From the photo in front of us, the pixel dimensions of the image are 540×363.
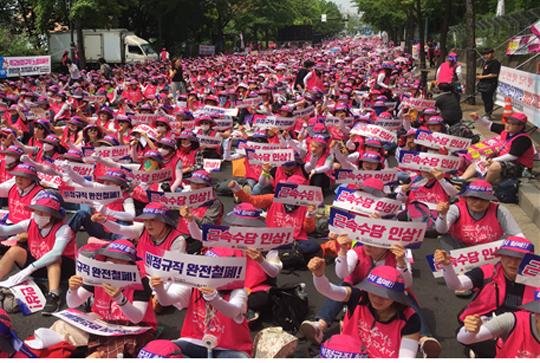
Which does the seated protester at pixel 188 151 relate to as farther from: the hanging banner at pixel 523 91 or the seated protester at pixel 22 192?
the hanging banner at pixel 523 91

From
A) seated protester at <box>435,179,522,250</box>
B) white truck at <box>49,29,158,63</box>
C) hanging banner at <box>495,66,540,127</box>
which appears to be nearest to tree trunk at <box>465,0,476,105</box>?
hanging banner at <box>495,66,540,127</box>

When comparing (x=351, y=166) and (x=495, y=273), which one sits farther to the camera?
(x=351, y=166)

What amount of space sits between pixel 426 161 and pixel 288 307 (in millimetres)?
3239

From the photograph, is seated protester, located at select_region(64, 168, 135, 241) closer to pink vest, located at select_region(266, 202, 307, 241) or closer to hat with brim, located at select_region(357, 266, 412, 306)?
pink vest, located at select_region(266, 202, 307, 241)

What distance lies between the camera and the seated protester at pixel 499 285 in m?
4.86

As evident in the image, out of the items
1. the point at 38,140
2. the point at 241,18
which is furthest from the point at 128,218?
the point at 241,18

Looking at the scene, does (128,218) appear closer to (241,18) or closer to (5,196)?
(5,196)

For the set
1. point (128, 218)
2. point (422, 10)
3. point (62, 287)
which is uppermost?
point (422, 10)

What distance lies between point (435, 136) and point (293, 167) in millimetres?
2370

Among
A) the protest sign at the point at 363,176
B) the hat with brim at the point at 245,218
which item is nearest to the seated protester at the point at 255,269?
the hat with brim at the point at 245,218

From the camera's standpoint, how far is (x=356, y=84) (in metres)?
22.6

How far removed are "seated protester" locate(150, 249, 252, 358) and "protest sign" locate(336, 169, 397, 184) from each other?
360 cm

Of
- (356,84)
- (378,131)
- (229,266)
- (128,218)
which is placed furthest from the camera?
(356,84)

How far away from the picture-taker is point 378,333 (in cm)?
452
